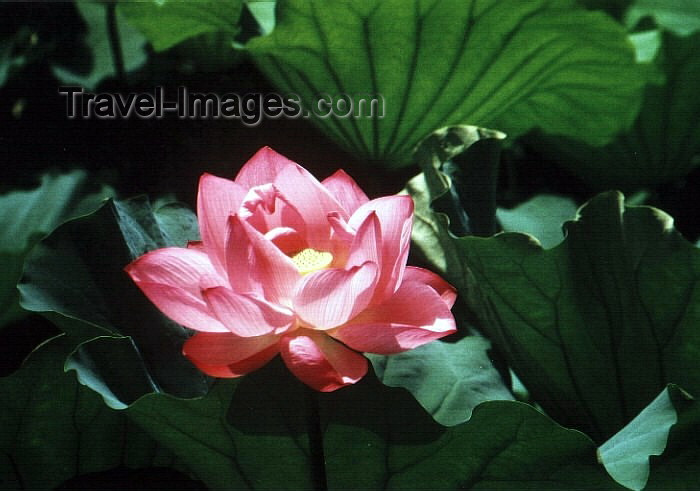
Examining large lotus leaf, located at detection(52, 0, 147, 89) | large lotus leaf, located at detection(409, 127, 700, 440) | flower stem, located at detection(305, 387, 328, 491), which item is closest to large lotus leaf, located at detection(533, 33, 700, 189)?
large lotus leaf, located at detection(409, 127, 700, 440)

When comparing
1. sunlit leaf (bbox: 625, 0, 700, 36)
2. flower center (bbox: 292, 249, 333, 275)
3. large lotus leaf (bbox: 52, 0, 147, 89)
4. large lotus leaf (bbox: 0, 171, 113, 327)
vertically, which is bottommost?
large lotus leaf (bbox: 0, 171, 113, 327)

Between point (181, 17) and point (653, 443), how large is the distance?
2.55 feet

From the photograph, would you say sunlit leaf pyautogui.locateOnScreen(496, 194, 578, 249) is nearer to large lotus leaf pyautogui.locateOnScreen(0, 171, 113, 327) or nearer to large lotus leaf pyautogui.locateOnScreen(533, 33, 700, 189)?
large lotus leaf pyautogui.locateOnScreen(533, 33, 700, 189)

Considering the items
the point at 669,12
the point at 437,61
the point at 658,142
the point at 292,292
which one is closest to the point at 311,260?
the point at 292,292

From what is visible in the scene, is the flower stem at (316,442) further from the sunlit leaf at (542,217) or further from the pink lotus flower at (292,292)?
the sunlit leaf at (542,217)

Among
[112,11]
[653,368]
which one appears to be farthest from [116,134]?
[653,368]

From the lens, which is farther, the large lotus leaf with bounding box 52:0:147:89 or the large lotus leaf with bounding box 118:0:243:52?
the large lotus leaf with bounding box 52:0:147:89

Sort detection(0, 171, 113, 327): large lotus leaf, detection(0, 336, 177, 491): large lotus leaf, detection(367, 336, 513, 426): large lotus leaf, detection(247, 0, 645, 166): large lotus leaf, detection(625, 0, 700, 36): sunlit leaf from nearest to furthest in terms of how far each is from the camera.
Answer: detection(0, 336, 177, 491): large lotus leaf, detection(367, 336, 513, 426): large lotus leaf, detection(247, 0, 645, 166): large lotus leaf, detection(0, 171, 113, 327): large lotus leaf, detection(625, 0, 700, 36): sunlit leaf

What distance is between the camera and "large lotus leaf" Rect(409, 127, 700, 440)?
815 mm

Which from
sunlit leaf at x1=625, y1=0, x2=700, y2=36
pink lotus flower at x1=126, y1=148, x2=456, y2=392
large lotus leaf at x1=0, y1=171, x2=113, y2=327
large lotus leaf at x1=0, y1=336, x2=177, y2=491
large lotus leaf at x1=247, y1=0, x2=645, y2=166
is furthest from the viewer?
sunlit leaf at x1=625, y1=0, x2=700, y2=36

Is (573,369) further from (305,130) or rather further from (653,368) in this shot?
(305,130)

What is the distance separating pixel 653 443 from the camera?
26.8 inches

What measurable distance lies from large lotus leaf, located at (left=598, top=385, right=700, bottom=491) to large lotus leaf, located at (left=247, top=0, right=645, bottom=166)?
52 centimetres

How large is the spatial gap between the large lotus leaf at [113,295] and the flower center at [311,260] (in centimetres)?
17
